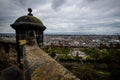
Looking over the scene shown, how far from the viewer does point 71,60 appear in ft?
118

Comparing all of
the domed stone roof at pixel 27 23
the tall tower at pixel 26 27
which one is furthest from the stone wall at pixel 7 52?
the domed stone roof at pixel 27 23

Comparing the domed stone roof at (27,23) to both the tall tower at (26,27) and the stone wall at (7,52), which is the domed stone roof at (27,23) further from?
the stone wall at (7,52)

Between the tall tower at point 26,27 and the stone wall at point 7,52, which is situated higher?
the tall tower at point 26,27

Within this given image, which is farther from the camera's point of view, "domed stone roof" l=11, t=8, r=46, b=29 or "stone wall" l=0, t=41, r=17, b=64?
"stone wall" l=0, t=41, r=17, b=64

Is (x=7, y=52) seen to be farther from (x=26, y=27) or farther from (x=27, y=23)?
(x=27, y=23)

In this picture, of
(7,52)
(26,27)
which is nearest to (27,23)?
(26,27)

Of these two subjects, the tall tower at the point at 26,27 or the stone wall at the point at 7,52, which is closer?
the tall tower at the point at 26,27

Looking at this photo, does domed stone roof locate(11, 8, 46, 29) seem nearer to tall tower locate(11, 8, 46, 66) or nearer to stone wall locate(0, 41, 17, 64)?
tall tower locate(11, 8, 46, 66)

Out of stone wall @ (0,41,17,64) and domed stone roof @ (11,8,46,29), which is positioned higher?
domed stone roof @ (11,8,46,29)

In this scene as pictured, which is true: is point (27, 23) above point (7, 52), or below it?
above

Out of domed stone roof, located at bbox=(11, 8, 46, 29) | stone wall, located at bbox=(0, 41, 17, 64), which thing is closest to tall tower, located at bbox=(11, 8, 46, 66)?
domed stone roof, located at bbox=(11, 8, 46, 29)

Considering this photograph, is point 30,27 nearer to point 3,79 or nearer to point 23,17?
point 23,17

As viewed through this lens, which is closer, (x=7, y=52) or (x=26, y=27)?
(x=26, y=27)

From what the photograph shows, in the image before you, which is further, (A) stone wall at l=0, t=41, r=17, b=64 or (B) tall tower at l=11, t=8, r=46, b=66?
(A) stone wall at l=0, t=41, r=17, b=64
